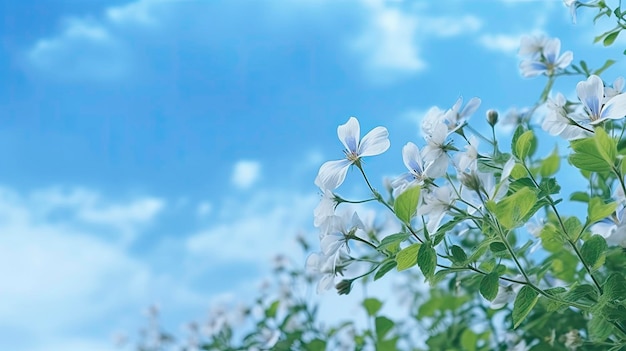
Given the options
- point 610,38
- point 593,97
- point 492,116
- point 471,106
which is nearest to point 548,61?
point 610,38

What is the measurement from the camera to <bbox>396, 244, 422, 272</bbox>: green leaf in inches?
41.1

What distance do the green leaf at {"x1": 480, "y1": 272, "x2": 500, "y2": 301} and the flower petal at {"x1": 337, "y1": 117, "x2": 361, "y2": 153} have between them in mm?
251

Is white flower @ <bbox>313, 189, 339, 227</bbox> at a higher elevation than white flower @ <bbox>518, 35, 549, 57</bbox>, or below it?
below

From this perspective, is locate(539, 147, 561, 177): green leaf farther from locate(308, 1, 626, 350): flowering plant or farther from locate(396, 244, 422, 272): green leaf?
locate(396, 244, 422, 272): green leaf

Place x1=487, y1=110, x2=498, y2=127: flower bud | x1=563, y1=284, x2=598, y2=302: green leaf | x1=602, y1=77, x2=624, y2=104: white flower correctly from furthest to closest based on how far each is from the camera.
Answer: x1=487, y1=110, x2=498, y2=127: flower bud → x1=602, y1=77, x2=624, y2=104: white flower → x1=563, y1=284, x2=598, y2=302: green leaf

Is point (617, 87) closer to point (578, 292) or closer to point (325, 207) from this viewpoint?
point (578, 292)

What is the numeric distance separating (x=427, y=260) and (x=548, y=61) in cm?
72

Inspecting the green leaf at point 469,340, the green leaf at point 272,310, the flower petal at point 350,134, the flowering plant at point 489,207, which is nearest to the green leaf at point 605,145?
the flowering plant at point 489,207

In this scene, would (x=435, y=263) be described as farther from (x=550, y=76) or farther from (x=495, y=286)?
(x=550, y=76)

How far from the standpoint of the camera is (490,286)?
106 cm

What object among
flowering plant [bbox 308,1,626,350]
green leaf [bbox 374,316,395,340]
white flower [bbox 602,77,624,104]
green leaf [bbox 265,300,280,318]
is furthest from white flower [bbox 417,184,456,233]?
green leaf [bbox 265,300,280,318]

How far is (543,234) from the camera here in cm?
115

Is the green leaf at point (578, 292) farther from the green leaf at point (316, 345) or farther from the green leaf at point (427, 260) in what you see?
the green leaf at point (316, 345)

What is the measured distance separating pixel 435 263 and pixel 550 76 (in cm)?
71
